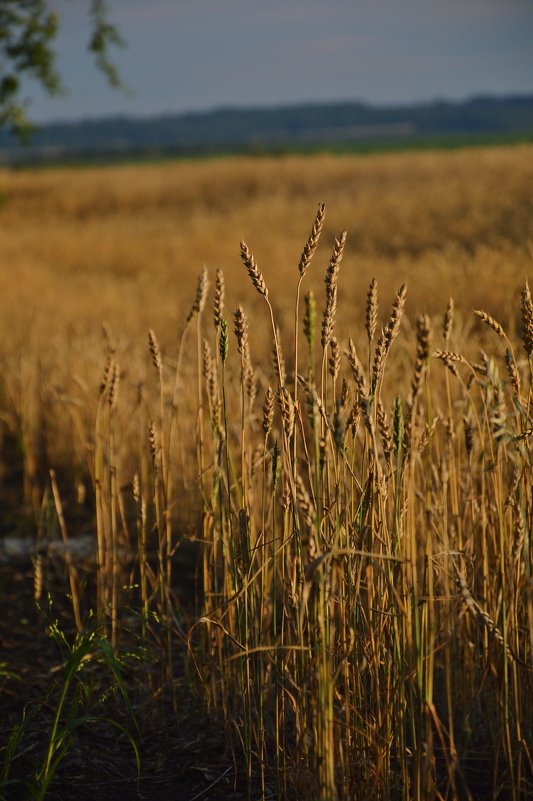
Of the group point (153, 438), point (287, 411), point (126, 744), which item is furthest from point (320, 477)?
point (126, 744)

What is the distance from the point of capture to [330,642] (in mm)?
1797

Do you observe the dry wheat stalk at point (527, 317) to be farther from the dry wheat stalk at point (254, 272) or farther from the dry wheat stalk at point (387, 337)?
the dry wheat stalk at point (254, 272)

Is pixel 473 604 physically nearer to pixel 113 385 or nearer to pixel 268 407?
pixel 268 407

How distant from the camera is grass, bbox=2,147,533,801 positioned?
1.89 m

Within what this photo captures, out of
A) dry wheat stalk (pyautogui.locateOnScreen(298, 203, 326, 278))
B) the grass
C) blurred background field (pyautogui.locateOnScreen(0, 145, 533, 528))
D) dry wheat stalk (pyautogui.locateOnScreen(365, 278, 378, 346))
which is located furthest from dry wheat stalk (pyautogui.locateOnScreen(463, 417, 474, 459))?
blurred background field (pyautogui.locateOnScreen(0, 145, 533, 528))

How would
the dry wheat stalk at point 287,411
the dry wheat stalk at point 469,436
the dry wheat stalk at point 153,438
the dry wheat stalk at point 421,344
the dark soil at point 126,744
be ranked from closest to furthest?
the dry wheat stalk at point 421,344 → the dry wheat stalk at point 287,411 → the dry wheat stalk at point 469,436 → the dark soil at point 126,744 → the dry wheat stalk at point 153,438

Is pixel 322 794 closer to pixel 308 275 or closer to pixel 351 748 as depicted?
pixel 351 748

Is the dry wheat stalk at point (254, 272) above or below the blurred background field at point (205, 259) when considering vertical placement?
below

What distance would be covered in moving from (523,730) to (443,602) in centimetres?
45

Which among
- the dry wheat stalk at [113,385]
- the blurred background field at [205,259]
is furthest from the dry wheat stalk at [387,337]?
the blurred background field at [205,259]

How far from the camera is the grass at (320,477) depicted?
1892 mm

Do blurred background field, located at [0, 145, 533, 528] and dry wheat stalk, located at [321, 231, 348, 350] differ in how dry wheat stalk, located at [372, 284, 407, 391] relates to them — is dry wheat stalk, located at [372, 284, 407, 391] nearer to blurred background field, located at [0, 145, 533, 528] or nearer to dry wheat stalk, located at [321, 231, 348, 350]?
dry wheat stalk, located at [321, 231, 348, 350]

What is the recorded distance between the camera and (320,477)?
177cm

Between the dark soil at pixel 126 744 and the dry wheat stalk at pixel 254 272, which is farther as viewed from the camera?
the dark soil at pixel 126 744
